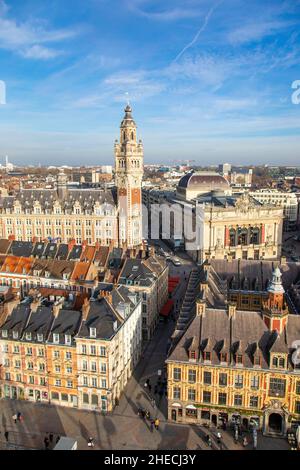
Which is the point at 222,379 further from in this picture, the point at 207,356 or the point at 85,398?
the point at 85,398

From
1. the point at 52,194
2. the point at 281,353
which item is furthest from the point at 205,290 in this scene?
the point at 52,194

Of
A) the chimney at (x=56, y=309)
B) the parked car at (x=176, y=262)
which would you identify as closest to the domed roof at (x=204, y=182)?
the parked car at (x=176, y=262)

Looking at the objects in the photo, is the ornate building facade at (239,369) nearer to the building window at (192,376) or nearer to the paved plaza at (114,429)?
the building window at (192,376)

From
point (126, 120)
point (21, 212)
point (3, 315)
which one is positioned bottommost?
point (3, 315)

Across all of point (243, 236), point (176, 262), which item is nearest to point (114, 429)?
point (176, 262)

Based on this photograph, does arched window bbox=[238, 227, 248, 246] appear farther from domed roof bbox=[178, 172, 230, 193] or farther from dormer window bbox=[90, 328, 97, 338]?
dormer window bbox=[90, 328, 97, 338]

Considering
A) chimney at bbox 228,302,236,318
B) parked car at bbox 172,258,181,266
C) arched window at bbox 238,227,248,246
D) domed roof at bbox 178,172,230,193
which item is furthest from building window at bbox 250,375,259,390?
domed roof at bbox 178,172,230,193

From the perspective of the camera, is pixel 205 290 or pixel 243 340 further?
pixel 205 290

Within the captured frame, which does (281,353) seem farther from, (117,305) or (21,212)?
(21,212)
